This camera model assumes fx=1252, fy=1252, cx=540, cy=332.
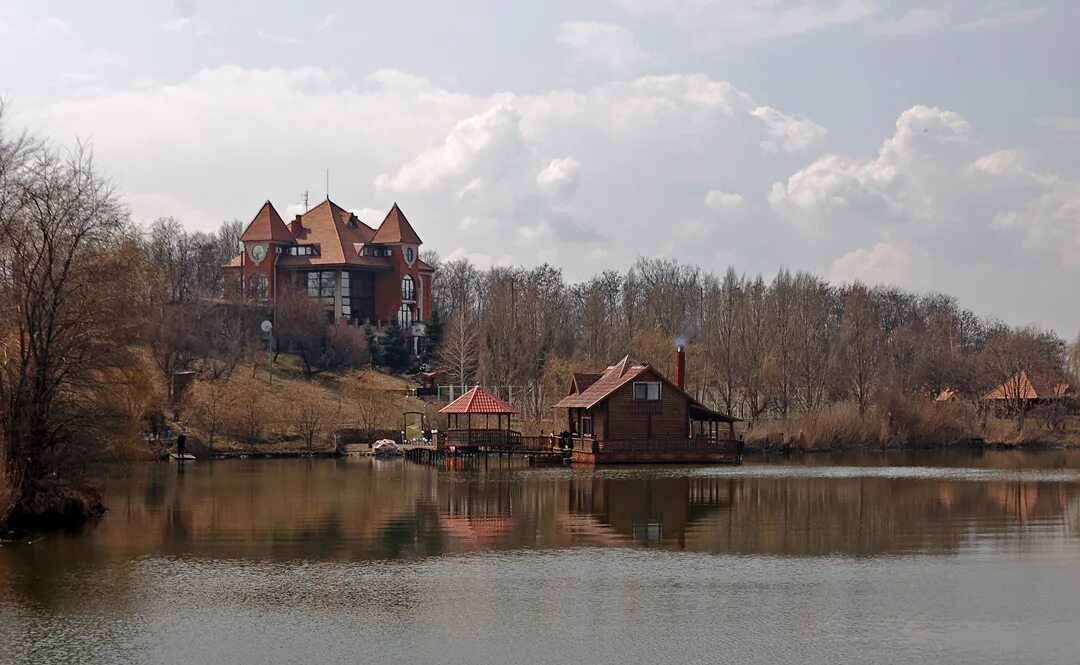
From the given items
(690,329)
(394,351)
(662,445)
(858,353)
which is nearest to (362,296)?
(394,351)

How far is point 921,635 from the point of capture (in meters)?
19.6

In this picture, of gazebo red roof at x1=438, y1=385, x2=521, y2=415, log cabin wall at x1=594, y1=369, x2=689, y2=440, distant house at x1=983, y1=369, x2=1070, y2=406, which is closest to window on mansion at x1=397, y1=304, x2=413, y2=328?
gazebo red roof at x1=438, y1=385, x2=521, y2=415

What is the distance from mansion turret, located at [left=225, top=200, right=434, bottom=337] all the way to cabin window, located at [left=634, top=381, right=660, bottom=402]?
113 ft

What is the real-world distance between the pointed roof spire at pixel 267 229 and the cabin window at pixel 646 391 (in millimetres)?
40744

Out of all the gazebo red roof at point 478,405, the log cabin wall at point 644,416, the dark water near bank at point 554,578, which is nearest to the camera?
the dark water near bank at point 554,578

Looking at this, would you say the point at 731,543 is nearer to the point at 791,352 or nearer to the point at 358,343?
the point at 791,352

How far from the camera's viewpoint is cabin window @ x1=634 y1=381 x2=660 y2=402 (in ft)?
196

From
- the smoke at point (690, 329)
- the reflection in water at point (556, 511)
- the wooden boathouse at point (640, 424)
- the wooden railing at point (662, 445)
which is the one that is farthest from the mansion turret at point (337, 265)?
the reflection in water at point (556, 511)

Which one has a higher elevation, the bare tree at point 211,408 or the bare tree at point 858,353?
the bare tree at point 858,353

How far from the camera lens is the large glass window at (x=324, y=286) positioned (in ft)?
302

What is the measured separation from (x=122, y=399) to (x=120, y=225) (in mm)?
4618

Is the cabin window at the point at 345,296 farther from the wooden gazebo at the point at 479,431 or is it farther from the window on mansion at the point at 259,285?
the wooden gazebo at the point at 479,431

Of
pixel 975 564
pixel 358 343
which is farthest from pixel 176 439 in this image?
pixel 975 564

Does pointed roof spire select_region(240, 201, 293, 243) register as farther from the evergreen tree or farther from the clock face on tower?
the evergreen tree
